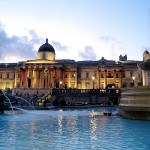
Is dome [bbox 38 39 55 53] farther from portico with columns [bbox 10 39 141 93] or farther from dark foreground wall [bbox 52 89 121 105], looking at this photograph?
dark foreground wall [bbox 52 89 121 105]

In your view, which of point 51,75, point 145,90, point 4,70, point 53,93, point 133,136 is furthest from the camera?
point 4,70

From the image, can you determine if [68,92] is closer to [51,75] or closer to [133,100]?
[51,75]

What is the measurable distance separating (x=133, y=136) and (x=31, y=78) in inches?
2948

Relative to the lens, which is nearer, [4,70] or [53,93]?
[53,93]

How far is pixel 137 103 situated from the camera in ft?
53.9

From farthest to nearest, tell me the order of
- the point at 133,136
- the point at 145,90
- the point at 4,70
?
1. the point at 4,70
2. the point at 145,90
3. the point at 133,136

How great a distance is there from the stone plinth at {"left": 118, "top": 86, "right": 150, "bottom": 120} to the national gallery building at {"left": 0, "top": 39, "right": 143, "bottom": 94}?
64.1m

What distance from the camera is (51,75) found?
83.5 meters

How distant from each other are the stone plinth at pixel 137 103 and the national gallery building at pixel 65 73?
64140mm

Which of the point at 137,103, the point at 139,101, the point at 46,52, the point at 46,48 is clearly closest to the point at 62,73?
the point at 46,52

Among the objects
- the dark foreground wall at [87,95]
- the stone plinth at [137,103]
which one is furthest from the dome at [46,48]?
the stone plinth at [137,103]

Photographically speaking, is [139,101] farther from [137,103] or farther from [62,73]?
[62,73]

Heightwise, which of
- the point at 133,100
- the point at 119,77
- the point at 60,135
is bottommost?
the point at 60,135

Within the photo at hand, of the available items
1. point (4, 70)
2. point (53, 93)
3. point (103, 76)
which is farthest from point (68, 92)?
point (4, 70)
